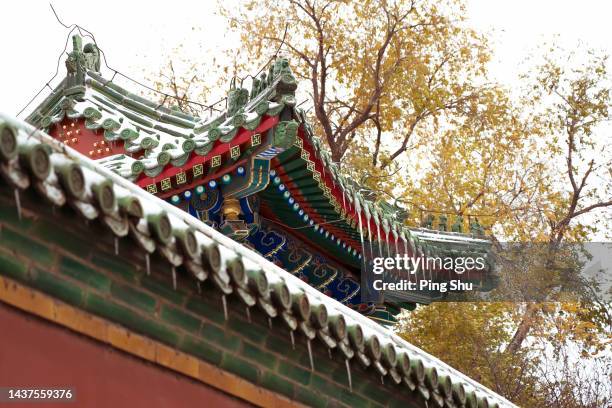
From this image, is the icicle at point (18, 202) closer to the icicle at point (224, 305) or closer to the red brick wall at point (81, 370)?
the red brick wall at point (81, 370)

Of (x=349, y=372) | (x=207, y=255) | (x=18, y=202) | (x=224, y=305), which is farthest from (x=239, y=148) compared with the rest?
(x=18, y=202)

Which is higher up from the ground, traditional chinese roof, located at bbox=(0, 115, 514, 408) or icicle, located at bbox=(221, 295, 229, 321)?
traditional chinese roof, located at bbox=(0, 115, 514, 408)

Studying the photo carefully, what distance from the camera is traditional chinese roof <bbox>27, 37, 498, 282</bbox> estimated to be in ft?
22.4

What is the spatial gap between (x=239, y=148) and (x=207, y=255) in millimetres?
2313

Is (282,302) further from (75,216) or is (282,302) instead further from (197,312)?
(75,216)

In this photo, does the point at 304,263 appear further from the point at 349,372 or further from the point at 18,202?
the point at 18,202

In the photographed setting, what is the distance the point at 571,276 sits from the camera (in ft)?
61.4

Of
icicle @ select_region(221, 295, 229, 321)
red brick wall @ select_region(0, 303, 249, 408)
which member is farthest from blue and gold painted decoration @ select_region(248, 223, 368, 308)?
red brick wall @ select_region(0, 303, 249, 408)

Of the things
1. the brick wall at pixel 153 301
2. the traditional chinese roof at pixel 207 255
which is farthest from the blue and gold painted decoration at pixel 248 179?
the brick wall at pixel 153 301

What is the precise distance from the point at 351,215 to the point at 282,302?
3599 millimetres

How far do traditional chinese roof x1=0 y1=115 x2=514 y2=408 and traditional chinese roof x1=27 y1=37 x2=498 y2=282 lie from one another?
1.55 metres

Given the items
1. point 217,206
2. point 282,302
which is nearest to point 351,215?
point 217,206

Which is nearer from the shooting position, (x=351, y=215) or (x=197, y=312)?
(x=197, y=312)

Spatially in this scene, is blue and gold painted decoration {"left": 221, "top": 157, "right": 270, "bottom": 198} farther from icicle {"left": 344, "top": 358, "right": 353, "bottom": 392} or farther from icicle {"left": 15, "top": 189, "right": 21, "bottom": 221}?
icicle {"left": 15, "top": 189, "right": 21, "bottom": 221}
